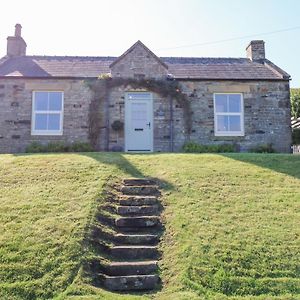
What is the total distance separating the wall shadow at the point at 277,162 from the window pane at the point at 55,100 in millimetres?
8459

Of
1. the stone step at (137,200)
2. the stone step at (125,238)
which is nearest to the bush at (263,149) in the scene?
the stone step at (137,200)

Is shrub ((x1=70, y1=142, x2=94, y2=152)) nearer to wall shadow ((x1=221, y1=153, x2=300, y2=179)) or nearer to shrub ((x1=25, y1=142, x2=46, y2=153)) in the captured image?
shrub ((x1=25, y1=142, x2=46, y2=153))

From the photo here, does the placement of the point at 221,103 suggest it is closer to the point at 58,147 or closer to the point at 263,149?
the point at 263,149

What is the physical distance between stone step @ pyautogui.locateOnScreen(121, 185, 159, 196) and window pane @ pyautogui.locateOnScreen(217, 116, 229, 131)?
30.7 ft

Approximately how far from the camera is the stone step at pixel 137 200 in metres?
9.10

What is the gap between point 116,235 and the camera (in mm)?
7730

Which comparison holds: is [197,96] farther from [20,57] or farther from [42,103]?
[20,57]

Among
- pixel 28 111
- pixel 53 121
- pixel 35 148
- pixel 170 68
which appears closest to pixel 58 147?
pixel 35 148

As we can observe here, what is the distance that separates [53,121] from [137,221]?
11.2 meters

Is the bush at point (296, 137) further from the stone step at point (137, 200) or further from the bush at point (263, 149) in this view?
the stone step at point (137, 200)

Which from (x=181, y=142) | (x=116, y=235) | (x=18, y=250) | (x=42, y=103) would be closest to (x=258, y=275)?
→ (x=116, y=235)

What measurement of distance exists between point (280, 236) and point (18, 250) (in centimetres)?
498

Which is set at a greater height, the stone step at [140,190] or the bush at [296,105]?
the bush at [296,105]

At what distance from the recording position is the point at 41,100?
18453 mm
